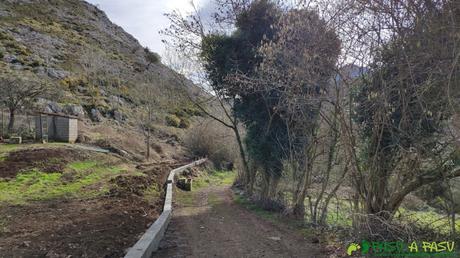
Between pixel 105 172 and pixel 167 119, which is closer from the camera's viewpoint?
pixel 105 172

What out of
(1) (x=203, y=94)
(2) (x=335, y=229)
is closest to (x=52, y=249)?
(2) (x=335, y=229)

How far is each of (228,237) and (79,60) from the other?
42028 mm

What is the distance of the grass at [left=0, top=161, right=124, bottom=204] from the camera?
9.91 metres

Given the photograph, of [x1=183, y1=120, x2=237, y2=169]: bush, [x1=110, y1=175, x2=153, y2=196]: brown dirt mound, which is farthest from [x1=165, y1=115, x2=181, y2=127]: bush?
[x1=110, y1=175, x2=153, y2=196]: brown dirt mound

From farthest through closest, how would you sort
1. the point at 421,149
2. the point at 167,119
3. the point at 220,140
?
the point at 167,119, the point at 220,140, the point at 421,149

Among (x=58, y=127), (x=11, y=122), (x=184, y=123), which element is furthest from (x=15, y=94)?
(x=184, y=123)

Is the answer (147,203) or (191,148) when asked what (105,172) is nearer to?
(147,203)

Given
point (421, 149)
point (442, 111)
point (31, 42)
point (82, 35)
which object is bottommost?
point (421, 149)

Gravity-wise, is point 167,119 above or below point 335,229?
above

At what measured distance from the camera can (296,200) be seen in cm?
912

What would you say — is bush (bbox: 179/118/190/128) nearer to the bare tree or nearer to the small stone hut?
the bare tree

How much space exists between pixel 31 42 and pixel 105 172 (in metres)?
34.5

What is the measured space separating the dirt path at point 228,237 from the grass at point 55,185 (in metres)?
3.01

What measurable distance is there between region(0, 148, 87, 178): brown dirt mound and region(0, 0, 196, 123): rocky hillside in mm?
5641
